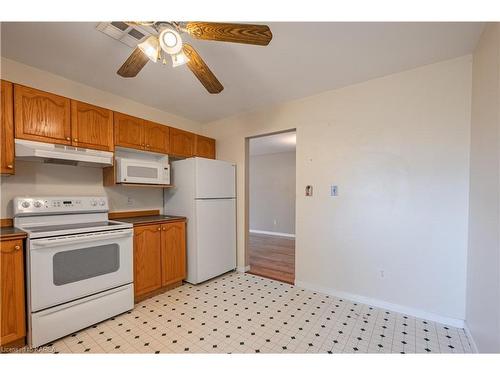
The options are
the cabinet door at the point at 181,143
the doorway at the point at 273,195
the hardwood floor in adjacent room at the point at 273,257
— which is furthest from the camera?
the doorway at the point at 273,195

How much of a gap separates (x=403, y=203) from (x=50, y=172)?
357 cm

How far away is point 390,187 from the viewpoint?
228 cm

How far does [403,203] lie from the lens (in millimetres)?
2211

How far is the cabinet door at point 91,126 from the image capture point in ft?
7.09

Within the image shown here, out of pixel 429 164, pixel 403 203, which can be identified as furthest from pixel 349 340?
pixel 429 164

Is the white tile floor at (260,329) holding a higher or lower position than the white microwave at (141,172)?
lower

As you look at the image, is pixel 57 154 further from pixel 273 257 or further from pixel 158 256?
pixel 273 257

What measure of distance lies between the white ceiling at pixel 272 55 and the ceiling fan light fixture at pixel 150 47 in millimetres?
440

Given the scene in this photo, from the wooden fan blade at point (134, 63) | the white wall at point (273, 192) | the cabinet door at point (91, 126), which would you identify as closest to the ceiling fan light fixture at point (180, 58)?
the wooden fan blade at point (134, 63)

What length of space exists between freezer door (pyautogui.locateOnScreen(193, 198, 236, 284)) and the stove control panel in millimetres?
1099

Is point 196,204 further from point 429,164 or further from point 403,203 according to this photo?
point 429,164

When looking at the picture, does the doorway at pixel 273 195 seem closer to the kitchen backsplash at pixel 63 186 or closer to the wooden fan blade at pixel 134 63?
the kitchen backsplash at pixel 63 186

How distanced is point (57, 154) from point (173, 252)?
1.55 m

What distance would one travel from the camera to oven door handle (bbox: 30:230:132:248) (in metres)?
1.69
